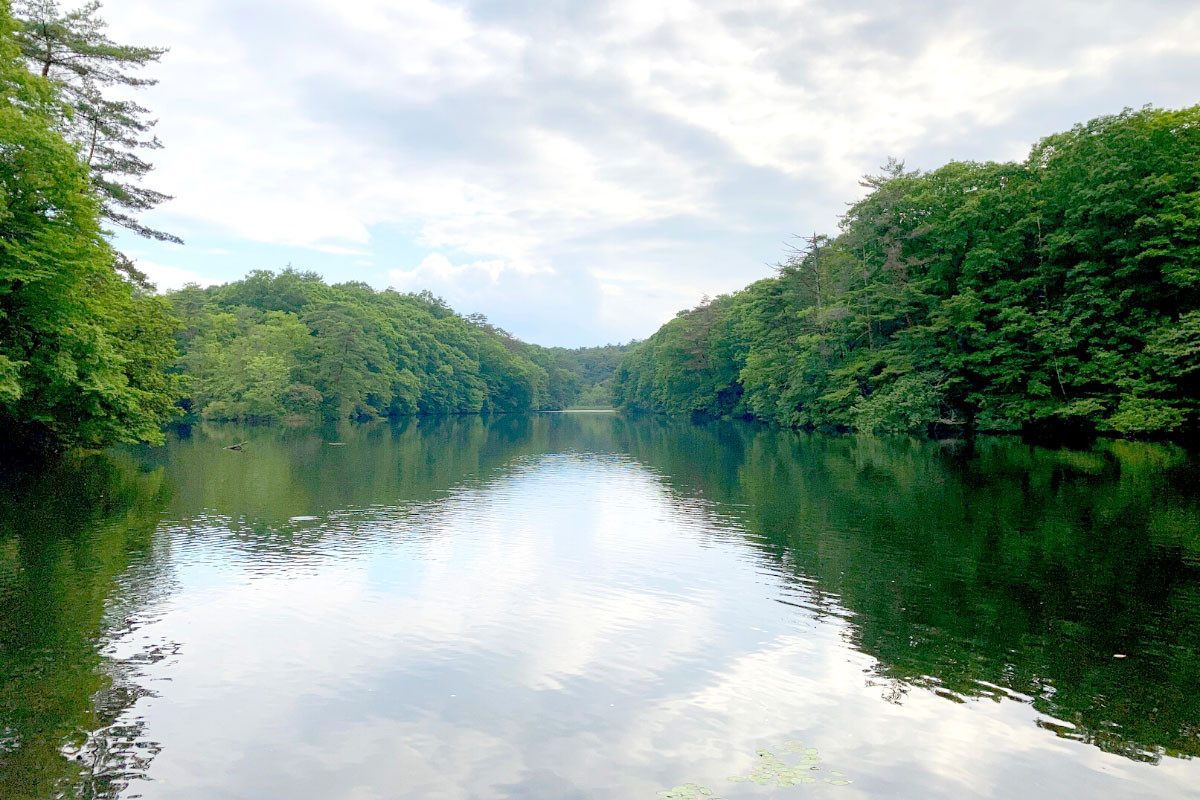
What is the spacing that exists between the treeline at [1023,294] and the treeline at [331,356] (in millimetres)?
44643

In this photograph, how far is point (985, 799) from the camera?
235 inches

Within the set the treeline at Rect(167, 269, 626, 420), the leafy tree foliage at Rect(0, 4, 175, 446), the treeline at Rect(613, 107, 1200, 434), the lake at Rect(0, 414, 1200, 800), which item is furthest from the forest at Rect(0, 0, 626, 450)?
the treeline at Rect(613, 107, 1200, 434)

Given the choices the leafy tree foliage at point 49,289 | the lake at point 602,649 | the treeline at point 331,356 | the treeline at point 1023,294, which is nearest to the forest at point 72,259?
the leafy tree foliage at point 49,289

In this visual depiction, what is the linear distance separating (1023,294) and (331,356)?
64.8 metres

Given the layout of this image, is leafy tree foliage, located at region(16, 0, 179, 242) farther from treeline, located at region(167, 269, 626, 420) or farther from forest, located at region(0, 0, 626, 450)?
treeline, located at region(167, 269, 626, 420)

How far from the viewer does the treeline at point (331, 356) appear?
234 ft

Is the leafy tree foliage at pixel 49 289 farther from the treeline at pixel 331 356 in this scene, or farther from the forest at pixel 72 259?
the treeline at pixel 331 356

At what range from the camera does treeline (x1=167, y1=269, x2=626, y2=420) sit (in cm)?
7131

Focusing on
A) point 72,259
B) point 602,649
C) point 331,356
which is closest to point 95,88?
point 72,259

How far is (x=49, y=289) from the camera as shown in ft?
71.7

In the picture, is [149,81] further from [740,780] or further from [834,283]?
[834,283]

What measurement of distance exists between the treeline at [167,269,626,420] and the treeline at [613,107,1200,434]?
146ft

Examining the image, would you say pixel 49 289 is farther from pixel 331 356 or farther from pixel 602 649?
pixel 331 356

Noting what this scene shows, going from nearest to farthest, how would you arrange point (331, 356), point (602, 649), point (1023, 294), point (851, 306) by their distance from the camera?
point (602, 649) < point (1023, 294) < point (851, 306) < point (331, 356)
